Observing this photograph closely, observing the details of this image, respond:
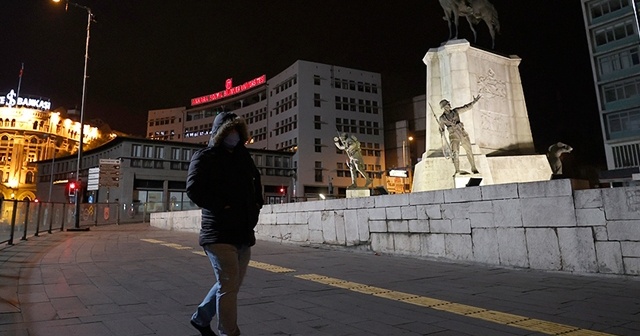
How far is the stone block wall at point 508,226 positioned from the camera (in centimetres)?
616

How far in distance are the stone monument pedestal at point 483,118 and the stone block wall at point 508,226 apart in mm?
3427

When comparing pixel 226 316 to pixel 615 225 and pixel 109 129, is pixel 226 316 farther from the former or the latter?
pixel 109 129

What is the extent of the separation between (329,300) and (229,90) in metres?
76.7

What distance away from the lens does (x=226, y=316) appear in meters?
2.97

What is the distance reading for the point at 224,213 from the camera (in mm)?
3043

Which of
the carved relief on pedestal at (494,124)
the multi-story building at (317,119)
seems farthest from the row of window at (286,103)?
the carved relief on pedestal at (494,124)

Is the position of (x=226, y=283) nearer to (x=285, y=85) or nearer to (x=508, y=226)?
(x=508, y=226)

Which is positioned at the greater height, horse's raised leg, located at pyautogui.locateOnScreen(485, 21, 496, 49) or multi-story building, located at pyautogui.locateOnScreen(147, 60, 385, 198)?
multi-story building, located at pyautogui.locateOnScreen(147, 60, 385, 198)

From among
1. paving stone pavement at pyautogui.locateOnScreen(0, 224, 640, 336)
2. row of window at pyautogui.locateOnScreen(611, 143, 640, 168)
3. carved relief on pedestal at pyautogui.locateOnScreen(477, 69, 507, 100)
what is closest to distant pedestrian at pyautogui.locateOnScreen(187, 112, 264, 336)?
paving stone pavement at pyautogui.locateOnScreen(0, 224, 640, 336)

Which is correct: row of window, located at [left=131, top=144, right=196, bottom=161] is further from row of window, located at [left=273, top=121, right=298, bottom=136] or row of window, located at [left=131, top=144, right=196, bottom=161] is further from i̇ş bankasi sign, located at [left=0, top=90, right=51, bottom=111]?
i̇ş bankasi sign, located at [left=0, top=90, right=51, bottom=111]

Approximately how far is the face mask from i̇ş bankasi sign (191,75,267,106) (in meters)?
69.7

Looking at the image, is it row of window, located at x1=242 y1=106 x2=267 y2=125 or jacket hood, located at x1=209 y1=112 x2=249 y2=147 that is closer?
jacket hood, located at x1=209 y1=112 x2=249 y2=147

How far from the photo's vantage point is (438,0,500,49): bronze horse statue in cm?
1487

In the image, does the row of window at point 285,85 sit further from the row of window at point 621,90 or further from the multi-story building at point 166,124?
the row of window at point 621,90
